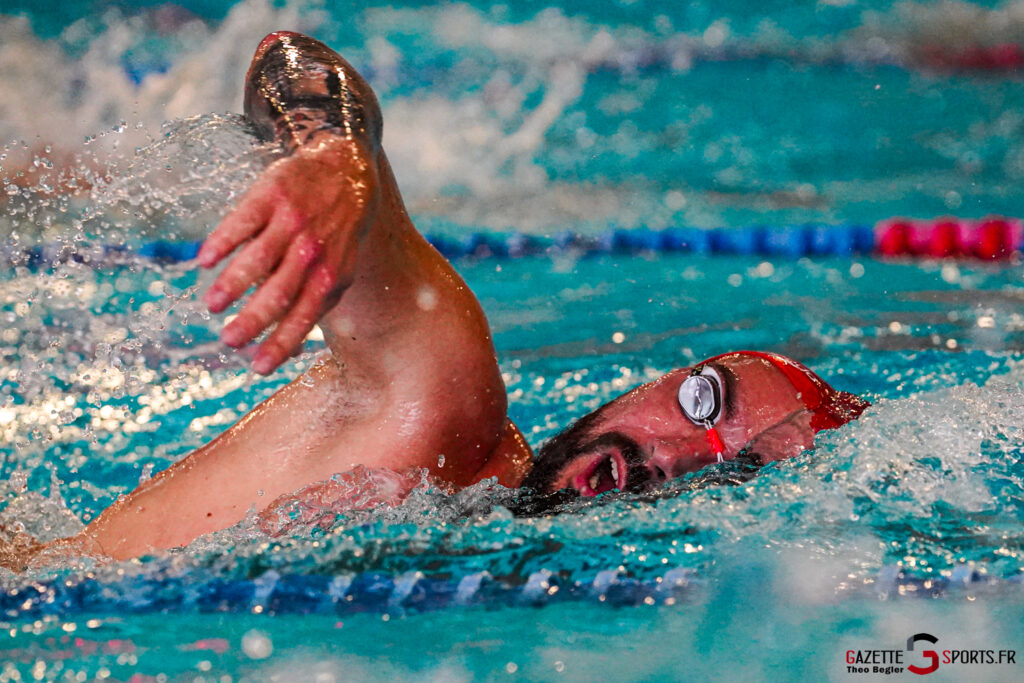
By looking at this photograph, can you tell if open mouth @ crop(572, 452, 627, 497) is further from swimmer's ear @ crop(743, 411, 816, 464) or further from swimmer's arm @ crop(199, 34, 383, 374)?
swimmer's arm @ crop(199, 34, 383, 374)

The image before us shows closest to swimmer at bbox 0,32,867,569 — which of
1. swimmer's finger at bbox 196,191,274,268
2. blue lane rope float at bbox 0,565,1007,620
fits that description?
swimmer's finger at bbox 196,191,274,268

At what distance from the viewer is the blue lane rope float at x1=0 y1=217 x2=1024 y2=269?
13.3 ft

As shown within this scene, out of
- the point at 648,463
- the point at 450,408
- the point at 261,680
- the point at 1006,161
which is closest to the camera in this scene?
the point at 261,680

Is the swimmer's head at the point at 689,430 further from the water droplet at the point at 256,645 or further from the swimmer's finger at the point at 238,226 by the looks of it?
the swimmer's finger at the point at 238,226

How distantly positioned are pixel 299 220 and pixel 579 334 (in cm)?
227

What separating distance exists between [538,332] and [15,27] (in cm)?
330

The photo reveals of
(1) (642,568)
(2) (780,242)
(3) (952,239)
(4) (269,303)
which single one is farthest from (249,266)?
(3) (952,239)

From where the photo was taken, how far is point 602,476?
1.79m

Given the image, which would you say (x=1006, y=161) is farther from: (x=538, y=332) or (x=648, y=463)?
(x=648, y=463)

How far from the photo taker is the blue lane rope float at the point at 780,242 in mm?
4051

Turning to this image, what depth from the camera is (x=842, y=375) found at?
2.98 m

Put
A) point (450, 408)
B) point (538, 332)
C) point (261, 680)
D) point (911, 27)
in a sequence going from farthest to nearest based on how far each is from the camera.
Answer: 1. point (911, 27)
2. point (538, 332)
3. point (450, 408)
4. point (261, 680)

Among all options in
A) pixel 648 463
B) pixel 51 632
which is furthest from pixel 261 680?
pixel 648 463

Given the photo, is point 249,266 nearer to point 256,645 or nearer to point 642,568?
point 256,645
